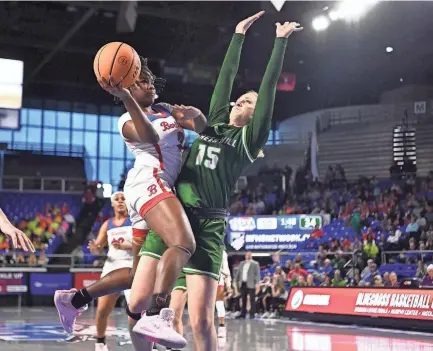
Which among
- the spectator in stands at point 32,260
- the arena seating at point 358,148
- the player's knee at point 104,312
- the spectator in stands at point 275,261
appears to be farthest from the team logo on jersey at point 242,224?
the player's knee at point 104,312

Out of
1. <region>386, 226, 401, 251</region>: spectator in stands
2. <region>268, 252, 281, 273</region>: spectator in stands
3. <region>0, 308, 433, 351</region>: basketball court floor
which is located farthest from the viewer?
<region>268, 252, 281, 273</region>: spectator in stands

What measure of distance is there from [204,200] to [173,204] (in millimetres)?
317

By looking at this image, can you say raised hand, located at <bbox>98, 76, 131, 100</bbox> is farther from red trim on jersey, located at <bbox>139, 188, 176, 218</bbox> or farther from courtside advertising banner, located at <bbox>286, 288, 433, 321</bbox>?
courtside advertising banner, located at <bbox>286, 288, 433, 321</bbox>

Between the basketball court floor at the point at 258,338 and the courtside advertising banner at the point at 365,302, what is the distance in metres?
0.51

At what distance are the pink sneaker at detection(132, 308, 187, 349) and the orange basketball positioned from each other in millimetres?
1551

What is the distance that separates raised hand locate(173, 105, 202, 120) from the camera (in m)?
4.77

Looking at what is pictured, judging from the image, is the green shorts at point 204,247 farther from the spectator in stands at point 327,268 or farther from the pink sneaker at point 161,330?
the spectator in stands at point 327,268

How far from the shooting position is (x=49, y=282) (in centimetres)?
2364

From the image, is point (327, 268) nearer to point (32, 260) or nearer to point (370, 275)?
point (370, 275)

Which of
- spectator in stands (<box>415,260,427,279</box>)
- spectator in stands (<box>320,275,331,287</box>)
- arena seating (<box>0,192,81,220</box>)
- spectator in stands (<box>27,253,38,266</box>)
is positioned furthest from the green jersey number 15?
arena seating (<box>0,192,81,220</box>)

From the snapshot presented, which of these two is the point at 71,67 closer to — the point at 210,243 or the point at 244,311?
the point at 244,311

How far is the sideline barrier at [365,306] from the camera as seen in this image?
43.9 ft

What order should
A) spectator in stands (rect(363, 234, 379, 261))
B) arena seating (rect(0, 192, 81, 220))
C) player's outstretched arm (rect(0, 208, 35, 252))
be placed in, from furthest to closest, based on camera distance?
arena seating (rect(0, 192, 81, 220)) → spectator in stands (rect(363, 234, 379, 261)) → player's outstretched arm (rect(0, 208, 35, 252))

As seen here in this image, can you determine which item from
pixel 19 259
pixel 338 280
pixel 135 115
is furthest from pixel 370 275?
pixel 135 115
